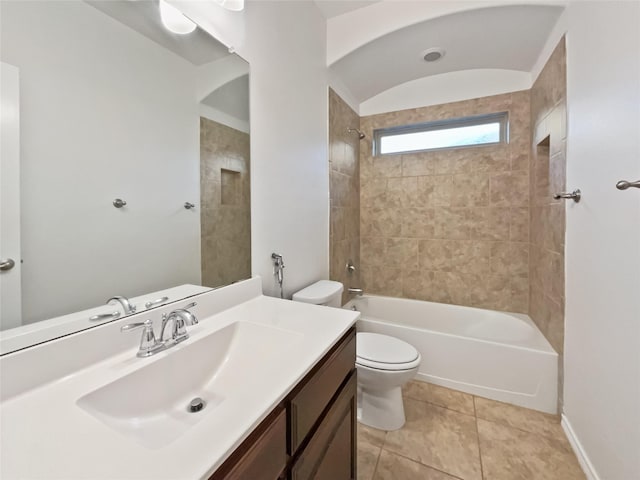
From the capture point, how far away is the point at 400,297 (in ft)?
9.44

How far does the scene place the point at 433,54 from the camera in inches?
88.2

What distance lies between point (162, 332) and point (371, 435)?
1.36m

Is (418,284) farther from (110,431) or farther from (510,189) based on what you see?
(110,431)

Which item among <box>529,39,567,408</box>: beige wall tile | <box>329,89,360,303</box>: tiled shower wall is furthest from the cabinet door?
<box>529,39,567,408</box>: beige wall tile

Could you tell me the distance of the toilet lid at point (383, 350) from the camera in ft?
5.13

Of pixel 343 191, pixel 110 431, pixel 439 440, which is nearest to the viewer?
pixel 110 431

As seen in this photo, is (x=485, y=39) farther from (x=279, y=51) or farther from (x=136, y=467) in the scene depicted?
(x=136, y=467)

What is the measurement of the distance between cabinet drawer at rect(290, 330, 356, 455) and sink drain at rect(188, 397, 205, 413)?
0.29m

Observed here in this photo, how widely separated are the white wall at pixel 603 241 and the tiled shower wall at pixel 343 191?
1.51 metres

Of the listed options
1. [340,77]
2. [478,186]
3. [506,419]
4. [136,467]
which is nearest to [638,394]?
[506,419]

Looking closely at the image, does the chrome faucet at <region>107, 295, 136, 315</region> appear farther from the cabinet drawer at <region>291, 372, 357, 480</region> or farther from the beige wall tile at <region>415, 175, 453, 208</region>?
the beige wall tile at <region>415, 175, 453, 208</region>

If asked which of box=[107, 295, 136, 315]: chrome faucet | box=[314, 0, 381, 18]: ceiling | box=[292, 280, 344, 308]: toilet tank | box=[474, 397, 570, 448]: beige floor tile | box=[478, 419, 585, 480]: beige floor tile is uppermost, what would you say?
box=[314, 0, 381, 18]: ceiling

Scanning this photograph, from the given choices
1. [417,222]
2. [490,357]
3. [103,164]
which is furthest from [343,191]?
[103,164]

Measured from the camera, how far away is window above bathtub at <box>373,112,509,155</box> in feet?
8.19
